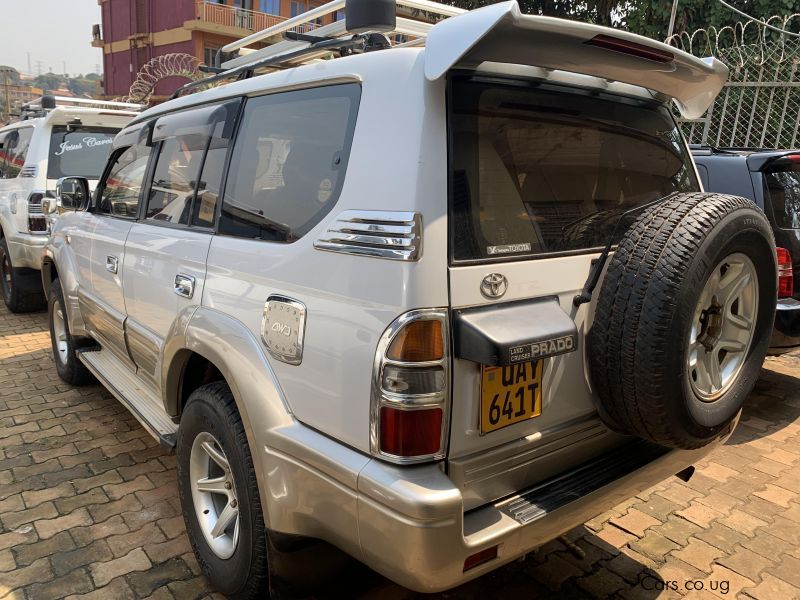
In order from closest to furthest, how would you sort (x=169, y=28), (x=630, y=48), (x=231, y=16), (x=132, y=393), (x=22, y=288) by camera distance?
1. (x=630, y=48)
2. (x=132, y=393)
3. (x=22, y=288)
4. (x=231, y=16)
5. (x=169, y=28)

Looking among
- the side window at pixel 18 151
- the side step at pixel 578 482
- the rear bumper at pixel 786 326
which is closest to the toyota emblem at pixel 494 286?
the side step at pixel 578 482

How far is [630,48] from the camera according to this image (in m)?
1.96

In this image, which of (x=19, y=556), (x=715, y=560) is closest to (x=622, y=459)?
(x=715, y=560)

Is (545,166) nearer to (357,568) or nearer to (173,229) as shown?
(357,568)

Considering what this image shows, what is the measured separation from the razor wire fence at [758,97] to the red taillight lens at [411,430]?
230 inches

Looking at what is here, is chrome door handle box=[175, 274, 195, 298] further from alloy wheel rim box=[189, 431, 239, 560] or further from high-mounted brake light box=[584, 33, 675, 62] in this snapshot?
high-mounted brake light box=[584, 33, 675, 62]

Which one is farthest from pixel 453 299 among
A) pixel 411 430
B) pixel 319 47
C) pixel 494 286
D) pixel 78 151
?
pixel 78 151

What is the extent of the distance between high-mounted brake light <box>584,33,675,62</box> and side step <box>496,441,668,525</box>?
1.34m

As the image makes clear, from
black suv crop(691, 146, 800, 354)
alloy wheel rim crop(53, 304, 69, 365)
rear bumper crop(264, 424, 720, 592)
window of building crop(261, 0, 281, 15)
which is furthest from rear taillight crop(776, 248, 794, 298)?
window of building crop(261, 0, 281, 15)

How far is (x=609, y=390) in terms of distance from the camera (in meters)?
1.94

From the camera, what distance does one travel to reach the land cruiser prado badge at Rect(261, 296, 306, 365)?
1909 millimetres

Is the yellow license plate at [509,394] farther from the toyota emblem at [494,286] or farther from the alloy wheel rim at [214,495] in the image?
the alloy wheel rim at [214,495]

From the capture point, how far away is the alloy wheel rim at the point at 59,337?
456 cm

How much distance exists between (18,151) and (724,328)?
22.9 feet
